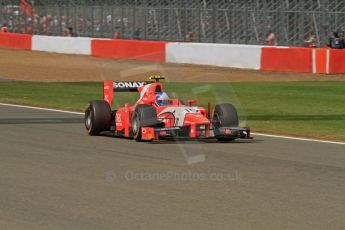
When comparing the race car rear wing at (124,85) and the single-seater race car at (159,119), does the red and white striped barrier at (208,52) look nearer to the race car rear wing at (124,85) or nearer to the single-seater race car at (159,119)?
the race car rear wing at (124,85)

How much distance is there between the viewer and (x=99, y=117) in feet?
42.5

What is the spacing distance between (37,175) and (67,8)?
36.2m

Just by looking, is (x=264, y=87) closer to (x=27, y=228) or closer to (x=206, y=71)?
(x=206, y=71)

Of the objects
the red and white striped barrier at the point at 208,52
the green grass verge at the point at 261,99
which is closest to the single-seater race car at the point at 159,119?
the green grass verge at the point at 261,99

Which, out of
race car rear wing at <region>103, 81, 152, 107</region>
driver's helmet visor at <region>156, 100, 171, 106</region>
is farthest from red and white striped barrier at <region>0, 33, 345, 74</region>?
driver's helmet visor at <region>156, 100, 171, 106</region>

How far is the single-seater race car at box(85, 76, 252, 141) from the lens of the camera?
38.7ft

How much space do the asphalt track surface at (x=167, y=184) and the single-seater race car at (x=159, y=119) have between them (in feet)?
0.55

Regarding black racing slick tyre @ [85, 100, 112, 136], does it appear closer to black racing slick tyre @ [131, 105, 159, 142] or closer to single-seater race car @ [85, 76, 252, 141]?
single-seater race car @ [85, 76, 252, 141]

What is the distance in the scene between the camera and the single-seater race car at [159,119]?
11.8 meters

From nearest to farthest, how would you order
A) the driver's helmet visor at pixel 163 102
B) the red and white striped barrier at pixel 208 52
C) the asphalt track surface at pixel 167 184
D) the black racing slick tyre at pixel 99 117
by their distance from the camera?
the asphalt track surface at pixel 167 184 → the driver's helmet visor at pixel 163 102 → the black racing slick tyre at pixel 99 117 → the red and white striped barrier at pixel 208 52

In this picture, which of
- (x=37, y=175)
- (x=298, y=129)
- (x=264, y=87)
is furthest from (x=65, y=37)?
(x=37, y=175)

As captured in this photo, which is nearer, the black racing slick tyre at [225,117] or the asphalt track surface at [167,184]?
the asphalt track surface at [167,184]

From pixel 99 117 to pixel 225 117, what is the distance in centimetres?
196

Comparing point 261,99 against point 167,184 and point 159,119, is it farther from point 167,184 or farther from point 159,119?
point 167,184
